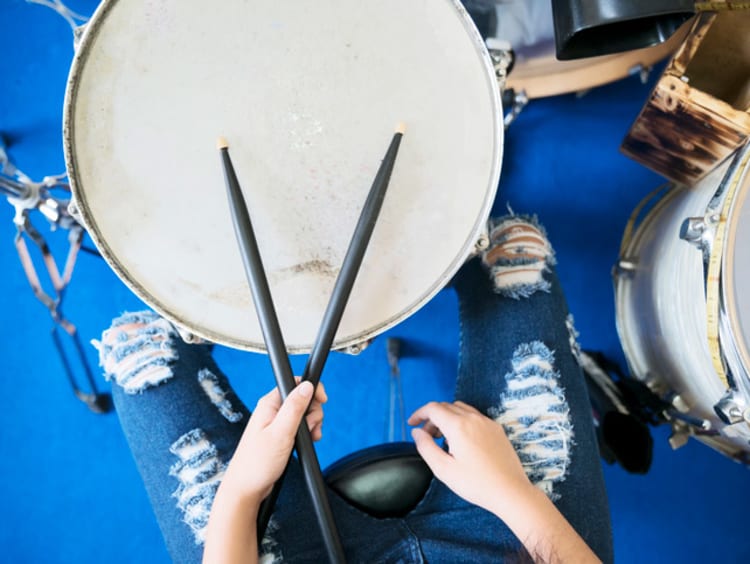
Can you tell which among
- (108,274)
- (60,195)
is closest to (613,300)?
(108,274)

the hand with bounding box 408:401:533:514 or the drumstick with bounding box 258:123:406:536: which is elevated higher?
the drumstick with bounding box 258:123:406:536

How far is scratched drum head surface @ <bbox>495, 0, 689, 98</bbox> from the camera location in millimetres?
827

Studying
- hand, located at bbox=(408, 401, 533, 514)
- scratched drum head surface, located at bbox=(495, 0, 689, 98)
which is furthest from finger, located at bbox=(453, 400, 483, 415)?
scratched drum head surface, located at bbox=(495, 0, 689, 98)

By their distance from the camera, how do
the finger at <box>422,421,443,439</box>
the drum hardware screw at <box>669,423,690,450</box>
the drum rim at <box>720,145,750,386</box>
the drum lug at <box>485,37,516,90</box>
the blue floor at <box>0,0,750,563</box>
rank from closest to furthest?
the drum rim at <box>720,145,750,386</box> < the drum lug at <box>485,37,516,90</box> < the finger at <box>422,421,443,439</box> < the drum hardware screw at <box>669,423,690,450</box> < the blue floor at <box>0,0,750,563</box>

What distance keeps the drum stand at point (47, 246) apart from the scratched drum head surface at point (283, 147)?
42 cm

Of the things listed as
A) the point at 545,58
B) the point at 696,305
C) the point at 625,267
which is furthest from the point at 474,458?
the point at 545,58

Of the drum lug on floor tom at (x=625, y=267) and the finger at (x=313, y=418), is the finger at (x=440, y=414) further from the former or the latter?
the drum lug on floor tom at (x=625, y=267)

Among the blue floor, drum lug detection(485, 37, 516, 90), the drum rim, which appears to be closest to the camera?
the drum rim

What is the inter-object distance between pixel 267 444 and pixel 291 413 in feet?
0.13

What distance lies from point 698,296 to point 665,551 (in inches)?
27.6

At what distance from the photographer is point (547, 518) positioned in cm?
59

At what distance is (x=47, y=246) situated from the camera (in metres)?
1.03

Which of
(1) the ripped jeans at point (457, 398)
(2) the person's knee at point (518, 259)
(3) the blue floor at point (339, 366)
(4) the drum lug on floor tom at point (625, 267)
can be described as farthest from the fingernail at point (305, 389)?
(4) the drum lug on floor tom at point (625, 267)

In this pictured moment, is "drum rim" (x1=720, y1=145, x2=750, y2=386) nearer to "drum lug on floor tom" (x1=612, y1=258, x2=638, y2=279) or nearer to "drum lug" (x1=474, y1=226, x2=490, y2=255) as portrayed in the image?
"drum lug" (x1=474, y1=226, x2=490, y2=255)
